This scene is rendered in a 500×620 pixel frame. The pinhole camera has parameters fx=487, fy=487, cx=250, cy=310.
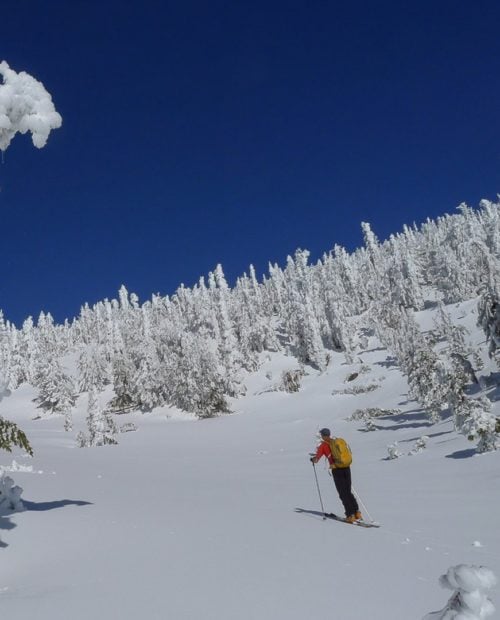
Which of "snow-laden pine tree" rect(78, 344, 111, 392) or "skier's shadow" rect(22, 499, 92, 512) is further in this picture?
"snow-laden pine tree" rect(78, 344, 111, 392)

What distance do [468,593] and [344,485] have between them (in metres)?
7.63

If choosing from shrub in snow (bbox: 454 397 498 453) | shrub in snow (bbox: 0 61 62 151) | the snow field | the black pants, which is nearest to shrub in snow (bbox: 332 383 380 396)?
the snow field

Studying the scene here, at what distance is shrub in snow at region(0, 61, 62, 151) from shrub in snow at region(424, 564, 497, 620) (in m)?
7.93

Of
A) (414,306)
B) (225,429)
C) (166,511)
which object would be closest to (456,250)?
(414,306)

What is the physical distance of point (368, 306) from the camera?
98.2m

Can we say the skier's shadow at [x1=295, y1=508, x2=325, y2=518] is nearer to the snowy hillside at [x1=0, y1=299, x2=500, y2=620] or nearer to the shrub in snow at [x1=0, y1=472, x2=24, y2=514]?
the snowy hillside at [x1=0, y1=299, x2=500, y2=620]

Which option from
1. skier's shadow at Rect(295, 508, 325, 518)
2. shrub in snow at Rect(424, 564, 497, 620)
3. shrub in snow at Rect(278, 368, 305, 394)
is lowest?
skier's shadow at Rect(295, 508, 325, 518)

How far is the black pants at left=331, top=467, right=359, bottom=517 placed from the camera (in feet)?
27.4

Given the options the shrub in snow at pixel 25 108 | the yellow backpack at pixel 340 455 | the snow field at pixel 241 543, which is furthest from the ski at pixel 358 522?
the shrub in snow at pixel 25 108

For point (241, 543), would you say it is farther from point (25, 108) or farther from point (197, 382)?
point (197, 382)

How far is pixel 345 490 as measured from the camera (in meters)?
8.53

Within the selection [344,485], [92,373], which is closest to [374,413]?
[344,485]

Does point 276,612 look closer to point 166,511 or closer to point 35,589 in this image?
point 35,589

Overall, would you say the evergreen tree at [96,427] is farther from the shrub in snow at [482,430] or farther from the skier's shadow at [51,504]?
the shrub in snow at [482,430]
